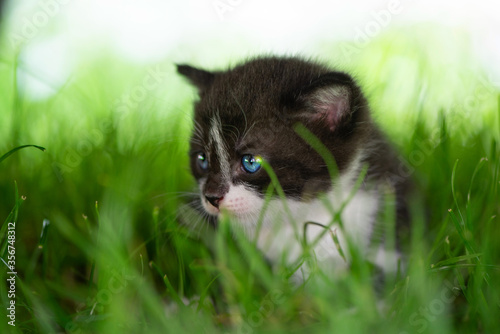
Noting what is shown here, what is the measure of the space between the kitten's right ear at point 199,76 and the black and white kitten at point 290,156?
0.21 m

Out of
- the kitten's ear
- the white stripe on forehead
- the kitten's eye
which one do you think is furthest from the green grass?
the kitten's ear

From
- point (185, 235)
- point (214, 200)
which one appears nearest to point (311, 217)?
point (214, 200)

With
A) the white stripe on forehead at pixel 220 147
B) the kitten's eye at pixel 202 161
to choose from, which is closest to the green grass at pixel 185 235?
the kitten's eye at pixel 202 161

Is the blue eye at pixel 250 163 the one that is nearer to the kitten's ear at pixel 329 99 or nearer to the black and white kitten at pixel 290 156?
the black and white kitten at pixel 290 156

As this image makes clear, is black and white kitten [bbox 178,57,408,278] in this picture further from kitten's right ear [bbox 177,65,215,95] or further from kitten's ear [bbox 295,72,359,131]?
kitten's right ear [bbox 177,65,215,95]

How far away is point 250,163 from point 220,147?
0.46 ft

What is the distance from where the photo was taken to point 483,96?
117 inches

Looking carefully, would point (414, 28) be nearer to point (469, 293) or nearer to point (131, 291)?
point (469, 293)

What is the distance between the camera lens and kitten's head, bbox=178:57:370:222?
1.87 meters

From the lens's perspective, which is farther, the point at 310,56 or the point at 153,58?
the point at 153,58

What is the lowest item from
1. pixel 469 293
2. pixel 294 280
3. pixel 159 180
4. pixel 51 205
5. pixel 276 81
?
pixel 51 205

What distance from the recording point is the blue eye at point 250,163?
1873 mm

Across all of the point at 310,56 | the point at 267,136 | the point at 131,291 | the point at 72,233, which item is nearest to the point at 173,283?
the point at 131,291

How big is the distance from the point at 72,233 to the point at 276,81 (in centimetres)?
95
